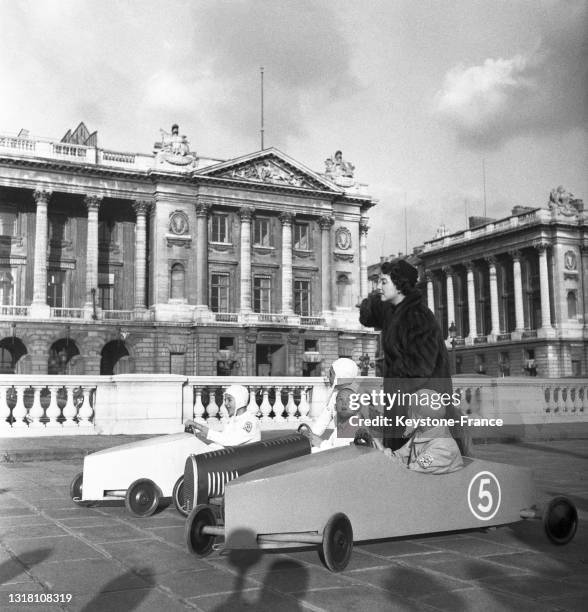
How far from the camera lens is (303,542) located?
4.23m

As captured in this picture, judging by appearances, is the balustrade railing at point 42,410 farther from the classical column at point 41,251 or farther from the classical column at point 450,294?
the classical column at point 450,294

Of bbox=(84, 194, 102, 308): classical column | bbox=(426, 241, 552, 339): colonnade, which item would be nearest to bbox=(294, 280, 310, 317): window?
bbox=(84, 194, 102, 308): classical column

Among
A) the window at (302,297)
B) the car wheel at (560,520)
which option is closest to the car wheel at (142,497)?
the car wheel at (560,520)

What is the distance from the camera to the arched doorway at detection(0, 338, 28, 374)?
147 feet

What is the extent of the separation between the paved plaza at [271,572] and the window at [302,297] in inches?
1819

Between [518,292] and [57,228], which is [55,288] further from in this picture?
[518,292]

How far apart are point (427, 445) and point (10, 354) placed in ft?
145

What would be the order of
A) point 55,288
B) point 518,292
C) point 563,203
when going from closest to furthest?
point 55,288, point 563,203, point 518,292

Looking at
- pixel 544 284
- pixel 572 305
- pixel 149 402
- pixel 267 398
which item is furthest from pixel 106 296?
pixel 572 305

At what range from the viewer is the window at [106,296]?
47.9m

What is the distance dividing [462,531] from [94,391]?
9809 mm

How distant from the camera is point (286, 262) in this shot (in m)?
51.3

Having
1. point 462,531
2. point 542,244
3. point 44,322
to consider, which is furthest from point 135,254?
point 462,531

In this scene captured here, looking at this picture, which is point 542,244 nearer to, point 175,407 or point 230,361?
point 230,361
